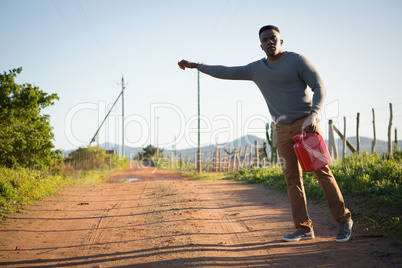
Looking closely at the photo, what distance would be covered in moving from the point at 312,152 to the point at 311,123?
0.28 m

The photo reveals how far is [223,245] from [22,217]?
372 cm

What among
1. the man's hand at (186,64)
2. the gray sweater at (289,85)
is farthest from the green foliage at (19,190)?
the gray sweater at (289,85)

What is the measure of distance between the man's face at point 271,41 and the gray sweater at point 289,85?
110 mm

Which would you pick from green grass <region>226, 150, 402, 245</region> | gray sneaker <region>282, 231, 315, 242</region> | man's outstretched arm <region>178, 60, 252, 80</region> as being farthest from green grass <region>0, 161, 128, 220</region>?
green grass <region>226, 150, 402, 245</region>

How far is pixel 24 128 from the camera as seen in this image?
35.3 feet

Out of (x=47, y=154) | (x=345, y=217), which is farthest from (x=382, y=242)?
(x=47, y=154)

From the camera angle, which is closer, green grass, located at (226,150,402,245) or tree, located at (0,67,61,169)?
green grass, located at (226,150,402,245)

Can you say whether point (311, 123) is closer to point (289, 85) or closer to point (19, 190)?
point (289, 85)

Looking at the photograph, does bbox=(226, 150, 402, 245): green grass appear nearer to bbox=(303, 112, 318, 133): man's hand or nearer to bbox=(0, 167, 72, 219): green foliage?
bbox=(303, 112, 318, 133): man's hand

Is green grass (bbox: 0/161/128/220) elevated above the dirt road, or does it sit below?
above

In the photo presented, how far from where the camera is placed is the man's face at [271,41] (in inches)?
140

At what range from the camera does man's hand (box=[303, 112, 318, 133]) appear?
321cm

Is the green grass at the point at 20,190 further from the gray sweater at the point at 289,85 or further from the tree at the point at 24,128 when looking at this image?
the gray sweater at the point at 289,85

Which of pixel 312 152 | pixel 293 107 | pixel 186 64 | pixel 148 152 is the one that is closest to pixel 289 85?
pixel 293 107
